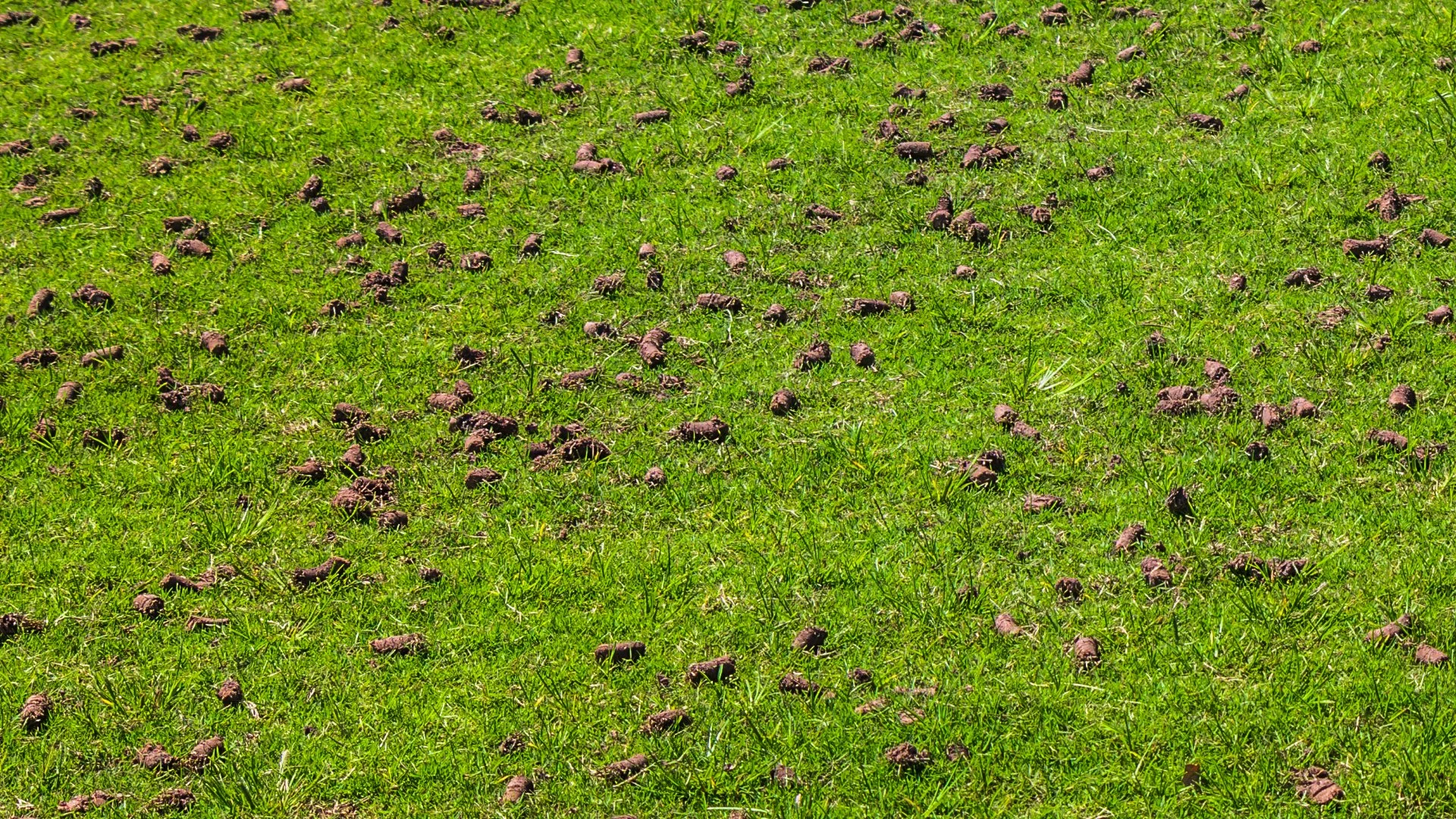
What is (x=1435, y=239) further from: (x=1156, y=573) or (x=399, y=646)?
(x=399, y=646)

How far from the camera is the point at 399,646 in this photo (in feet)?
20.0

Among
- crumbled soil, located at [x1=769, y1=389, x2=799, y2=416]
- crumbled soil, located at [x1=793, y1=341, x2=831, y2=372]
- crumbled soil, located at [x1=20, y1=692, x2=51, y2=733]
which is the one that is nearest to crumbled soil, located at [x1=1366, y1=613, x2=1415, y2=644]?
crumbled soil, located at [x1=769, y1=389, x2=799, y2=416]

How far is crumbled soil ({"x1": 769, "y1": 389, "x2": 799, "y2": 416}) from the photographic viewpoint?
704 cm

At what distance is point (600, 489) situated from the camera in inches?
267

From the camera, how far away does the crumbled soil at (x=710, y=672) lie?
5852 mm

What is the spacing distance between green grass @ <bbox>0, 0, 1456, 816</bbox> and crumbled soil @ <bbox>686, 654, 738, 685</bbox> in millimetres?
89

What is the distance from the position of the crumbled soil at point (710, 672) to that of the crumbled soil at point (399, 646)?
3.56 feet

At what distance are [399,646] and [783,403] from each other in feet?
6.71

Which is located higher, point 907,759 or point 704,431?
point 704,431

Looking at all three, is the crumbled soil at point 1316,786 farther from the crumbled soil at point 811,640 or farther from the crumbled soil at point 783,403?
the crumbled soil at point 783,403

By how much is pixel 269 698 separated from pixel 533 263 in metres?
2.96

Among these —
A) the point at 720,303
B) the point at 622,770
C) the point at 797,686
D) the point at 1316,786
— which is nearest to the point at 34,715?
the point at 622,770

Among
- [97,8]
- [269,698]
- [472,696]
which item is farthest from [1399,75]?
[97,8]

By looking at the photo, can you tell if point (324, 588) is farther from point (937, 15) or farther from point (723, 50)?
point (937, 15)
